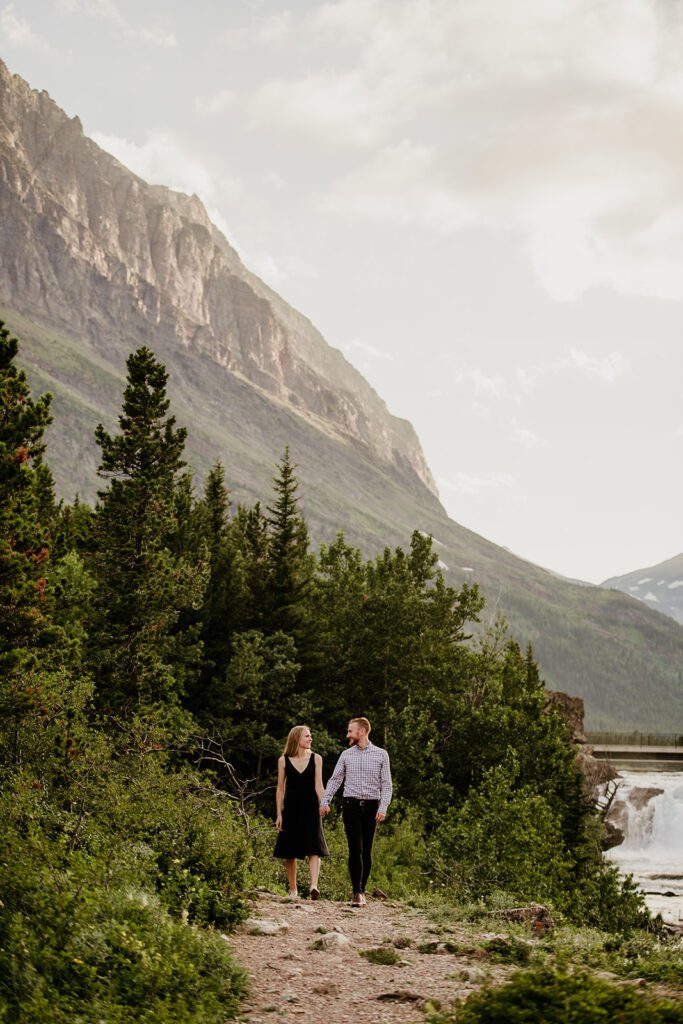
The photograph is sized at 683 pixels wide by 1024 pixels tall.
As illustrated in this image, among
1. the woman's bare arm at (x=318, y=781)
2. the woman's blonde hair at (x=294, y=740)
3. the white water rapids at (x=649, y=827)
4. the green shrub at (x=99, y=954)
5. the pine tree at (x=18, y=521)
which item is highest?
the pine tree at (x=18, y=521)

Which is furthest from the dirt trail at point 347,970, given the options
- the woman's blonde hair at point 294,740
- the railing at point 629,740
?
the railing at point 629,740

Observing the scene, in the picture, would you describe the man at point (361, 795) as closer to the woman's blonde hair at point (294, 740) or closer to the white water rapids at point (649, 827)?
the woman's blonde hair at point (294, 740)

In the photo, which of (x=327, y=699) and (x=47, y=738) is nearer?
(x=47, y=738)

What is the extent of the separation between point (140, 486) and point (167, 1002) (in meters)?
32.8

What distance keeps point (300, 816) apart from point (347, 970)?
175 inches

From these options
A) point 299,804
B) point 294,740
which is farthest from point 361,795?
point 294,740

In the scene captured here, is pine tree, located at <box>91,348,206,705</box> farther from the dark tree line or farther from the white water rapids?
the white water rapids

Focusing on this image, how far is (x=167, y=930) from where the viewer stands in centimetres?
896

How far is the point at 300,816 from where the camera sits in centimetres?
1402

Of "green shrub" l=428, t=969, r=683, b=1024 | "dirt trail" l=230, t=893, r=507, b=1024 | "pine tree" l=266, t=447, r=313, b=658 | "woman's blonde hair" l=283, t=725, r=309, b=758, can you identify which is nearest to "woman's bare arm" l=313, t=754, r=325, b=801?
"woman's blonde hair" l=283, t=725, r=309, b=758

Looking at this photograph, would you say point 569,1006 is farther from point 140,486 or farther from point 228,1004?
point 140,486

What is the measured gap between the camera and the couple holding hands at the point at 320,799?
14.0 meters

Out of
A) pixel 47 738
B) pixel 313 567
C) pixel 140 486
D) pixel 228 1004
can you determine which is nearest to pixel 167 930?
pixel 228 1004

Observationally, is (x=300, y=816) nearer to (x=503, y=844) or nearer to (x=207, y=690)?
(x=503, y=844)
